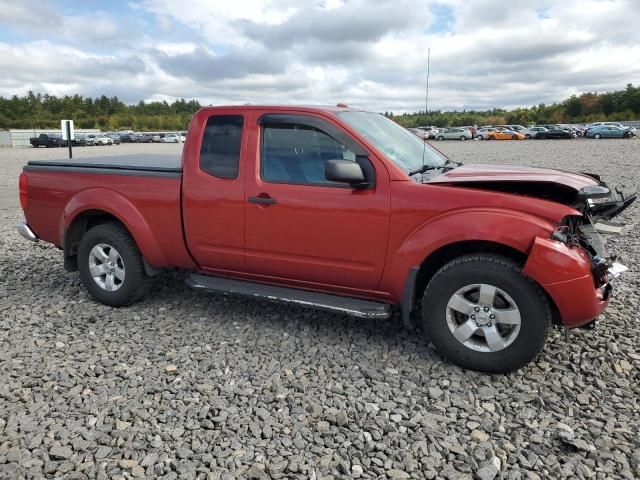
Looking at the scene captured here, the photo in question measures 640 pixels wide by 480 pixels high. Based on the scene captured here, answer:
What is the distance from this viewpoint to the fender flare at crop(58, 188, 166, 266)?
4.61 meters

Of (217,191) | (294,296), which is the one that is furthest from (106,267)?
(294,296)

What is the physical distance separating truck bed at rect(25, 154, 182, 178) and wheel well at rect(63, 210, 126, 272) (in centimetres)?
42

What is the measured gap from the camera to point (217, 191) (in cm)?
424

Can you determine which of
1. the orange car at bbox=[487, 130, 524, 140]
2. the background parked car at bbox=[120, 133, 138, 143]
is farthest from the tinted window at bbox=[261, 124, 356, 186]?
the background parked car at bbox=[120, 133, 138, 143]

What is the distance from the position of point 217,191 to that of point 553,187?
98.9 inches

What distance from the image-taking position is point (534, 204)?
3.38 metres

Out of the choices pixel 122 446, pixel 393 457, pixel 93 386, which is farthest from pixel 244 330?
pixel 393 457

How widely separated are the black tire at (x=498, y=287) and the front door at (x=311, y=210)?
46 cm

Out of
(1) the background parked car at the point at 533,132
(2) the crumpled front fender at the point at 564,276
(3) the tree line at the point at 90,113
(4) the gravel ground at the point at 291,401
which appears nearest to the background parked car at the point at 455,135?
(1) the background parked car at the point at 533,132

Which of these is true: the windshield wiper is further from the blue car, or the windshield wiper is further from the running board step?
the blue car

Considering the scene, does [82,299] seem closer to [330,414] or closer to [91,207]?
[91,207]

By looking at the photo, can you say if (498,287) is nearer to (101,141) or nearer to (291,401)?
(291,401)

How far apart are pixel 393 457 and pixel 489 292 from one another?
1274 mm

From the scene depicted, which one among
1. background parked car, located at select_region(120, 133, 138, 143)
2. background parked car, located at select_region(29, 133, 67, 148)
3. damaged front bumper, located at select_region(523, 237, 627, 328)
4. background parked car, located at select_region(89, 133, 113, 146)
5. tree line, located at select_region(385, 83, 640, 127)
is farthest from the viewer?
tree line, located at select_region(385, 83, 640, 127)
